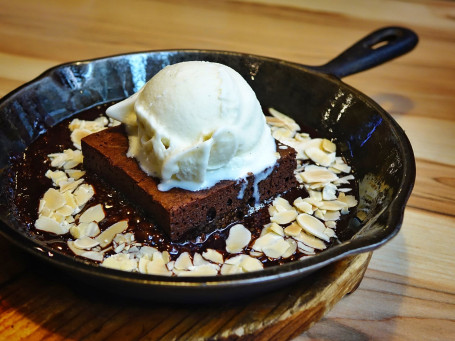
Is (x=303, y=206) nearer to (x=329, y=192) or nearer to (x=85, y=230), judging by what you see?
(x=329, y=192)

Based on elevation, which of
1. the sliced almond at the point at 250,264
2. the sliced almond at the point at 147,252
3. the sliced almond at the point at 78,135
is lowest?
the sliced almond at the point at 250,264

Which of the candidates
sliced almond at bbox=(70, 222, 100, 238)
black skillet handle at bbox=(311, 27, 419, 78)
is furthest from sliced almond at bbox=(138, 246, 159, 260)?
black skillet handle at bbox=(311, 27, 419, 78)

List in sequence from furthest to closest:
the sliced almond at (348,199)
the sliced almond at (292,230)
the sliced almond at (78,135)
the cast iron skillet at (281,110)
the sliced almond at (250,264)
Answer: the sliced almond at (78,135)
the sliced almond at (348,199)
the sliced almond at (292,230)
the sliced almond at (250,264)
the cast iron skillet at (281,110)

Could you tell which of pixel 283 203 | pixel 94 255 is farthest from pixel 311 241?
pixel 94 255

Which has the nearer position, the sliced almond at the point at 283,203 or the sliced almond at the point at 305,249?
the sliced almond at the point at 305,249

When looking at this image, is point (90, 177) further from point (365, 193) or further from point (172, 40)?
point (172, 40)

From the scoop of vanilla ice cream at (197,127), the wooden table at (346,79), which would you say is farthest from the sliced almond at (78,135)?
the wooden table at (346,79)

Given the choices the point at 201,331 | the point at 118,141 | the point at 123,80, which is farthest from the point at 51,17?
the point at 201,331

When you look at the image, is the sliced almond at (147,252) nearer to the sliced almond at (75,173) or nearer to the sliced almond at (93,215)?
the sliced almond at (93,215)
